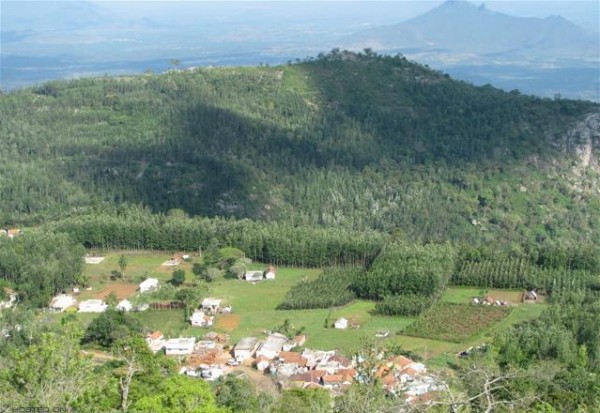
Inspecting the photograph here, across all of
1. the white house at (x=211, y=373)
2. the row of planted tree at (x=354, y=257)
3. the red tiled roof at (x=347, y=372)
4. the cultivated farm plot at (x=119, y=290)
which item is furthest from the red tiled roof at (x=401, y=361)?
the cultivated farm plot at (x=119, y=290)

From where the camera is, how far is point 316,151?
91062mm

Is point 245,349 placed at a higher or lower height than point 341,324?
higher

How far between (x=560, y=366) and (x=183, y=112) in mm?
64697

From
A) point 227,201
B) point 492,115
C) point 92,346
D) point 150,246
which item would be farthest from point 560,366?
point 492,115

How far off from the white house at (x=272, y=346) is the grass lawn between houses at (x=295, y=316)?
1404mm

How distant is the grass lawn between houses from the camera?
4603cm

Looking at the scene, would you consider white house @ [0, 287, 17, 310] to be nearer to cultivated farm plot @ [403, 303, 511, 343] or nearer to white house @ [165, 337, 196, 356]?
white house @ [165, 337, 196, 356]

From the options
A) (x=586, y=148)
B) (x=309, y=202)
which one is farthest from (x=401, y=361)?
(x=586, y=148)

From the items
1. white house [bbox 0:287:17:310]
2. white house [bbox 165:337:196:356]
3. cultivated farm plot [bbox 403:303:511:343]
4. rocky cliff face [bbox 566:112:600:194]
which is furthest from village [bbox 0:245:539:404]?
rocky cliff face [bbox 566:112:600:194]

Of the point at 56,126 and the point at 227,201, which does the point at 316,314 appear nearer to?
the point at 227,201

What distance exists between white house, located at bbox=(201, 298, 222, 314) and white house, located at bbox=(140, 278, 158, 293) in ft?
12.7

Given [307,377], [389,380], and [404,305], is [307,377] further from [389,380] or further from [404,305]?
[404,305]

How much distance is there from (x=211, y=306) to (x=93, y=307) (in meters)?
6.74

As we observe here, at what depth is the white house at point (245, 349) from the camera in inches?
1743
